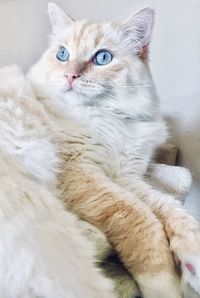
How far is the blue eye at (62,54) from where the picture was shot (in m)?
1.36

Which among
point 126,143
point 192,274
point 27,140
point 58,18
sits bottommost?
point 192,274

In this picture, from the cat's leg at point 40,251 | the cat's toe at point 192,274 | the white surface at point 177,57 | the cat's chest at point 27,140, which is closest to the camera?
the cat's leg at point 40,251

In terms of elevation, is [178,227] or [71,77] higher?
[71,77]

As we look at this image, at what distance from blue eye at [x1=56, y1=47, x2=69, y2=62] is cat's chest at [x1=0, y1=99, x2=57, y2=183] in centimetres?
28

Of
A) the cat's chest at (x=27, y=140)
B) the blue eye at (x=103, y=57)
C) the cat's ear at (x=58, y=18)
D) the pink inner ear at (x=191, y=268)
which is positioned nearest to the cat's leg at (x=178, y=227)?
the pink inner ear at (x=191, y=268)

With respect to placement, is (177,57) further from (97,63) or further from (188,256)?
(188,256)

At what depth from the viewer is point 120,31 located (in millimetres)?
1367

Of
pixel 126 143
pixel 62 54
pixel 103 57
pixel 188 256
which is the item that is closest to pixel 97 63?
pixel 103 57

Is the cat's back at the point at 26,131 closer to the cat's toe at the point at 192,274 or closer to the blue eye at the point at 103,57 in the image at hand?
the blue eye at the point at 103,57

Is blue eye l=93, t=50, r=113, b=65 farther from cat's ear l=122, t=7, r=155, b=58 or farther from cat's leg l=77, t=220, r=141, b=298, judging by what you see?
cat's leg l=77, t=220, r=141, b=298

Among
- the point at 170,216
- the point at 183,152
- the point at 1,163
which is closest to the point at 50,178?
the point at 1,163

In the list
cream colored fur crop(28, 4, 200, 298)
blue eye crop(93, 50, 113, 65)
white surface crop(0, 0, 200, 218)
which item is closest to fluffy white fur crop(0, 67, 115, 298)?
cream colored fur crop(28, 4, 200, 298)

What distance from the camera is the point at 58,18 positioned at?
1452 millimetres

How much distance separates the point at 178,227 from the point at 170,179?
43 centimetres
